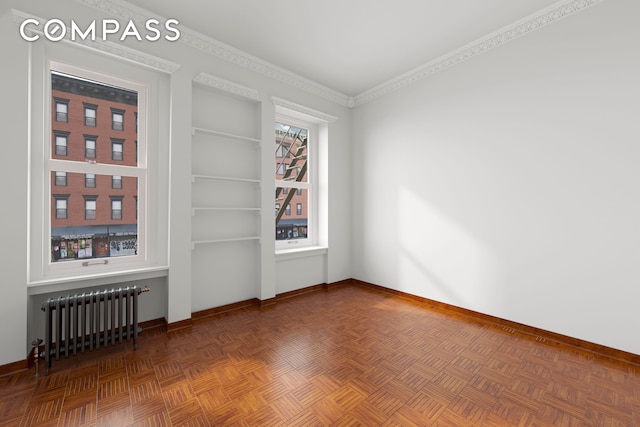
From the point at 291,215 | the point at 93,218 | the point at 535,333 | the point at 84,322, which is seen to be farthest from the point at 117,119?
the point at 535,333

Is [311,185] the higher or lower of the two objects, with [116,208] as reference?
higher

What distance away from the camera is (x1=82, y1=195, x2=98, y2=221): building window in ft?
8.78

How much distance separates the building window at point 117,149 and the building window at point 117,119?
14 centimetres

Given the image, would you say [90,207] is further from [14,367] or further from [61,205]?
[14,367]

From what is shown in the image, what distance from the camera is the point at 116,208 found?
283cm

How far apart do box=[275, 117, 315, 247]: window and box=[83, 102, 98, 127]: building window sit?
2126 mm

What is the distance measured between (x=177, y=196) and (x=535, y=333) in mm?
4050

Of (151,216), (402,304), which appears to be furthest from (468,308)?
(151,216)

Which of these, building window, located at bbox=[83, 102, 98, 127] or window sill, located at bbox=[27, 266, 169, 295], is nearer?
window sill, located at bbox=[27, 266, 169, 295]

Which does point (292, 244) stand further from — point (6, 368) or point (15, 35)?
point (15, 35)

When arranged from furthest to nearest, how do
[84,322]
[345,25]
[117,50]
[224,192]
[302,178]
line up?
[302,178] → [224,192] → [345,25] → [117,50] → [84,322]

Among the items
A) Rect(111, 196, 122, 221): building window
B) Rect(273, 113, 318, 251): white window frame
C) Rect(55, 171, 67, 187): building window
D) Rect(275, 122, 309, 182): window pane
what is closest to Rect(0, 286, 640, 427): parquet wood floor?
Rect(111, 196, 122, 221): building window

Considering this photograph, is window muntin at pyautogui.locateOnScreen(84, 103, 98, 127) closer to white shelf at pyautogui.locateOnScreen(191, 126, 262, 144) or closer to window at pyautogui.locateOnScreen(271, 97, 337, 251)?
white shelf at pyautogui.locateOnScreen(191, 126, 262, 144)

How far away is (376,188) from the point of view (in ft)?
14.9
